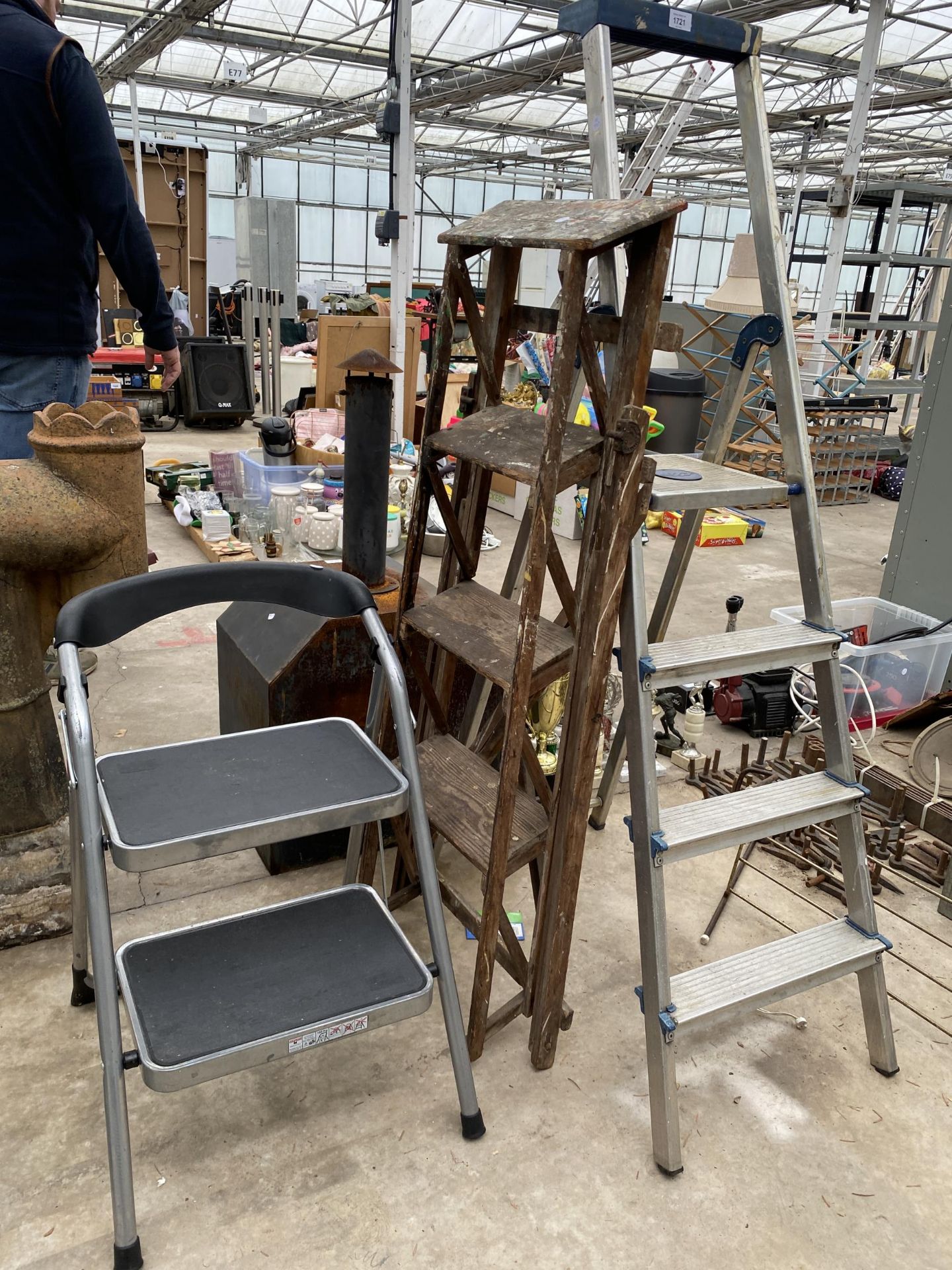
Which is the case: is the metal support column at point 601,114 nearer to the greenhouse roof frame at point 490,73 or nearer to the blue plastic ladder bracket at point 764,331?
the blue plastic ladder bracket at point 764,331

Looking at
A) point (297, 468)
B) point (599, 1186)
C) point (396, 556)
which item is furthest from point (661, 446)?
point (599, 1186)

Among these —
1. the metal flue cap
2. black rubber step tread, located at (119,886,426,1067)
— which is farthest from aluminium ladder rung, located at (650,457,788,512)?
the metal flue cap

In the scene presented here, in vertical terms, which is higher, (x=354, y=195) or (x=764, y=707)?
(x=354, y=195)

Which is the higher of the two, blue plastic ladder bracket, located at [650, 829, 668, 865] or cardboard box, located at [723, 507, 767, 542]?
blue plastic ladder bracket, located at [650, 829, 668, 865]

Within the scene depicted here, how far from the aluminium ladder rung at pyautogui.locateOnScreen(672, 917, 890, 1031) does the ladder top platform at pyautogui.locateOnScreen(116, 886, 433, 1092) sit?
57 cm

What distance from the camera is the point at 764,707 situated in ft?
12.0

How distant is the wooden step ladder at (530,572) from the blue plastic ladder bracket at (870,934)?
0.70 meters

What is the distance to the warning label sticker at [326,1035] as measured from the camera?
152 centimetres

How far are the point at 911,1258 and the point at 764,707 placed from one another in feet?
7.30

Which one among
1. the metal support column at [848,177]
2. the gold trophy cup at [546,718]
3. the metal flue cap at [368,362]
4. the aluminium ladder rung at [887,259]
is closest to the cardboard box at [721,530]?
the metal support column at [848,177]

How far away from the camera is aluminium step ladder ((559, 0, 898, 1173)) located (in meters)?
1.79

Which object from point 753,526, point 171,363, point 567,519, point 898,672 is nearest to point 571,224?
point 171,363

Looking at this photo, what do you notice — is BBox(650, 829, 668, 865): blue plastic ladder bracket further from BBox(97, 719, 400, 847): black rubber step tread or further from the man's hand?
the man's hand

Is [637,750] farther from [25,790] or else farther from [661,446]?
[661,446]
